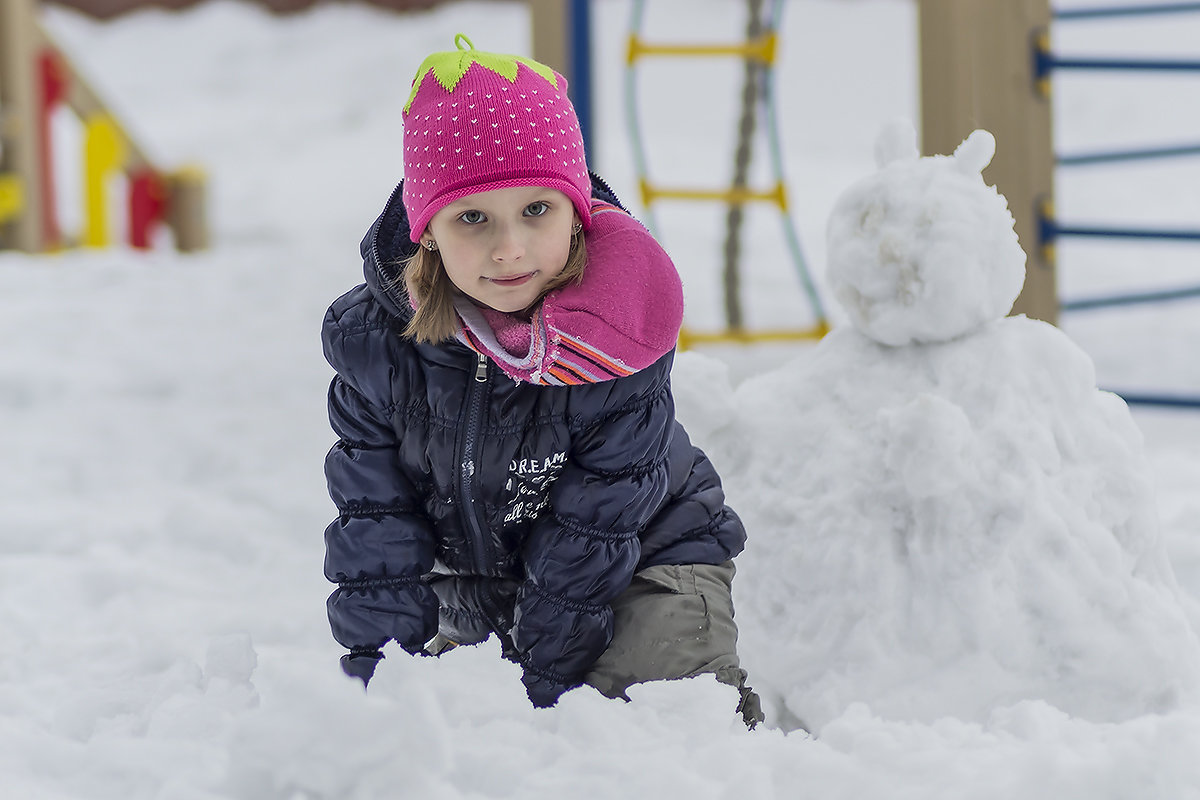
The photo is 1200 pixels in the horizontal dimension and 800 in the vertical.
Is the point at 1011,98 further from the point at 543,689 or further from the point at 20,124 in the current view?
the point at 20,124

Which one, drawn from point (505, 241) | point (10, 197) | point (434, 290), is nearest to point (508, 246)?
point (505, 241)

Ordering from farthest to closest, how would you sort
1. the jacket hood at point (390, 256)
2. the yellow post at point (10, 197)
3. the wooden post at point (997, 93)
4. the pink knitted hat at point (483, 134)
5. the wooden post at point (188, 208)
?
the wooden post at point (188, 208)
the yellow post at point (10, 197)
the wooden post at point (997, 93)
the jacket hood at point (390, 256)
the pink knitted hat at point (483, 134)

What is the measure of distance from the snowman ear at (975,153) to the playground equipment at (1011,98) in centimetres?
88

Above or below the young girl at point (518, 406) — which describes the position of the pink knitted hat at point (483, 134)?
above

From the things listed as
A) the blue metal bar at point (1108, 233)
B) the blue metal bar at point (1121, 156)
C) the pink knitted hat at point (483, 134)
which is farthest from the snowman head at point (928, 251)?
the blue metal bar at point (1121, 156)

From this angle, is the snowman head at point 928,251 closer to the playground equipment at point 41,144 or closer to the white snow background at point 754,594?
the white snow background at point 754,594

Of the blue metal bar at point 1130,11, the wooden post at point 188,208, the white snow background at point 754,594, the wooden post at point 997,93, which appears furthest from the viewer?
the wooden post at point 188,208

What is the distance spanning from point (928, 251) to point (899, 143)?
0.79 feet

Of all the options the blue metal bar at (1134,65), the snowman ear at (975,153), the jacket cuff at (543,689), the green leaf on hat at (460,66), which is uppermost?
the blue metal bar at (1134,65)

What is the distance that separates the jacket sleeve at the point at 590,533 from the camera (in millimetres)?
1591

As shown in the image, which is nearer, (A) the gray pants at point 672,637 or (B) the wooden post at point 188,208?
(A) the gray pants at point 672,637

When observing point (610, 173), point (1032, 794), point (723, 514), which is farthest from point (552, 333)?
point (610, 173)

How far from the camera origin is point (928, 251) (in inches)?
70.1

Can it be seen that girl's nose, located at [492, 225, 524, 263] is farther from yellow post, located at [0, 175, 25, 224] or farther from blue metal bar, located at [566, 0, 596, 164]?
yellow post, located at [0, 175, 25, 224]
